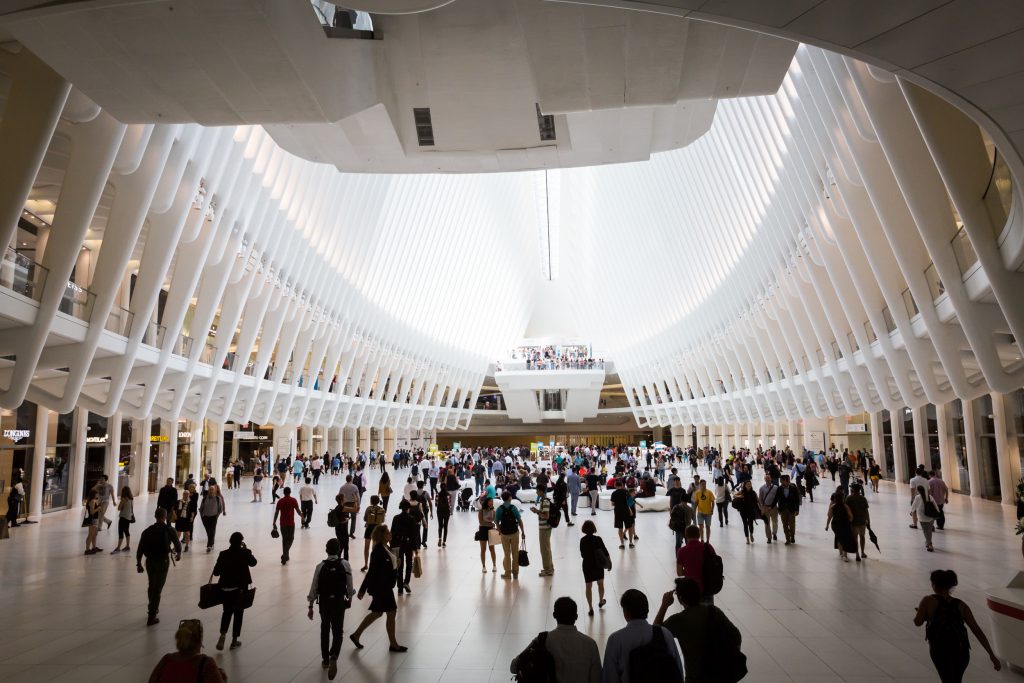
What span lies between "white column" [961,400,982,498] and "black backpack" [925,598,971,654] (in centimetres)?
1805

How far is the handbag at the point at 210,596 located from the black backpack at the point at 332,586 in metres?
1.04

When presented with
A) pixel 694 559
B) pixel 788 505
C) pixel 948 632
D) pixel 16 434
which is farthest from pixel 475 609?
pixel 16 434

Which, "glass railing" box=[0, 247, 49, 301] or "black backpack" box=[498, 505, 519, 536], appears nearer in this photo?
"black backpack" box=[498, 505, 519, 536]

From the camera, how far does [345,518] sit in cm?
983

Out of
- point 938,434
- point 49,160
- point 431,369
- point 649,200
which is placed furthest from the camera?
point 431,369

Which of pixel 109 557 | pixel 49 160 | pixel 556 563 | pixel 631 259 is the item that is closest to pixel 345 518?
pixel 556 563

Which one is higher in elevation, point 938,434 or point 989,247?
point 989,247

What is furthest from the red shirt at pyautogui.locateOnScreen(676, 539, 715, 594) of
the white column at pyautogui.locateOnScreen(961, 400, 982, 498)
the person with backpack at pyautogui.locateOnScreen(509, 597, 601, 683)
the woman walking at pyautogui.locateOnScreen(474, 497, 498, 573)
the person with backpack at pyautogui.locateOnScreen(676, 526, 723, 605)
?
the white column at pyautogui.locateOnScreen(961, 400, 982, 498)

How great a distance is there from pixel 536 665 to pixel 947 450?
22521 mm

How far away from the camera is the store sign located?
17.4 meters

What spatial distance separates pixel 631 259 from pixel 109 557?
34069 millimetres

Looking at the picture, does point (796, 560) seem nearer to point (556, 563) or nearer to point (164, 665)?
point (556, 563)

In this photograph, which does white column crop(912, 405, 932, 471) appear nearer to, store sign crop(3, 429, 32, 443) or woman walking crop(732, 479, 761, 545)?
woman walking crop(732, 479, 761, 545)

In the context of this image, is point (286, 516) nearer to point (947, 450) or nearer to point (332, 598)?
point (332, 598)
